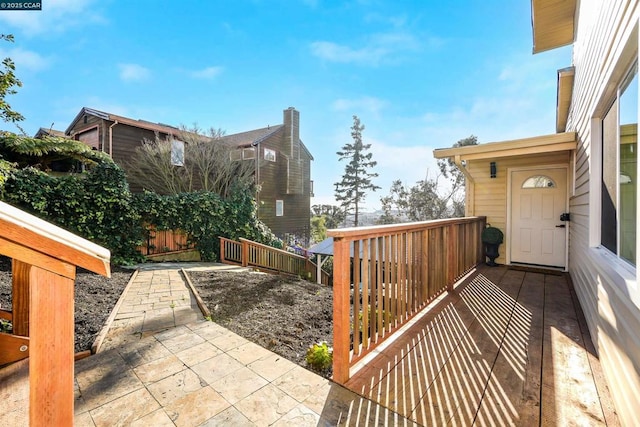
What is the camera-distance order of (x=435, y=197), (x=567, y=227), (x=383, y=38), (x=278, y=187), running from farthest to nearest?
1. (x=278, y=187)
2. (x=435, y=197)
3. (x=383, y=38)
4. (x=567, y=227)

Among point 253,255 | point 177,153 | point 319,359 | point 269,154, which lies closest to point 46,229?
point 319,359

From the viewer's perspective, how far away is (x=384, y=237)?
231 cm

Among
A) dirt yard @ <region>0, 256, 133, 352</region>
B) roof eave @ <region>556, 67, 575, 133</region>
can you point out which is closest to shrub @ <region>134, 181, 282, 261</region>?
dirt yard @ <region>0, 256, 133, 352</region>

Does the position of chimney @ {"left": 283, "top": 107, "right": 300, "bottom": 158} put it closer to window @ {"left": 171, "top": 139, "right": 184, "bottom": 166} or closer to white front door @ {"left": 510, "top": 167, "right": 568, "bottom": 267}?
window @ {"left": 171, "top": 139, "right": 184, "bottom": 166}

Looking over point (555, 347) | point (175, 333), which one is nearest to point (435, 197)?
point (555, 347)

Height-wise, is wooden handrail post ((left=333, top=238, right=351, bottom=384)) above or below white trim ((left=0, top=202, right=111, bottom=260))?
below

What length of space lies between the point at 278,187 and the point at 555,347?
13.7m

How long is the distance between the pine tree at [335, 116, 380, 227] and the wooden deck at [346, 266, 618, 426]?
2008cm

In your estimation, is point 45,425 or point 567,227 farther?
point 567,227

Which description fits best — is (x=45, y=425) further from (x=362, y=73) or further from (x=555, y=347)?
(x=362, y=73)

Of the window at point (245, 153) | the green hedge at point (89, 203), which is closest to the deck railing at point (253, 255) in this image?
the green hedge at point (89, 203)

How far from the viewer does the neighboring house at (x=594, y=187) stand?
155 cm

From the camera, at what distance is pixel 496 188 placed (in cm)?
553

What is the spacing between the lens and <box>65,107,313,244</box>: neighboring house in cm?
1064
